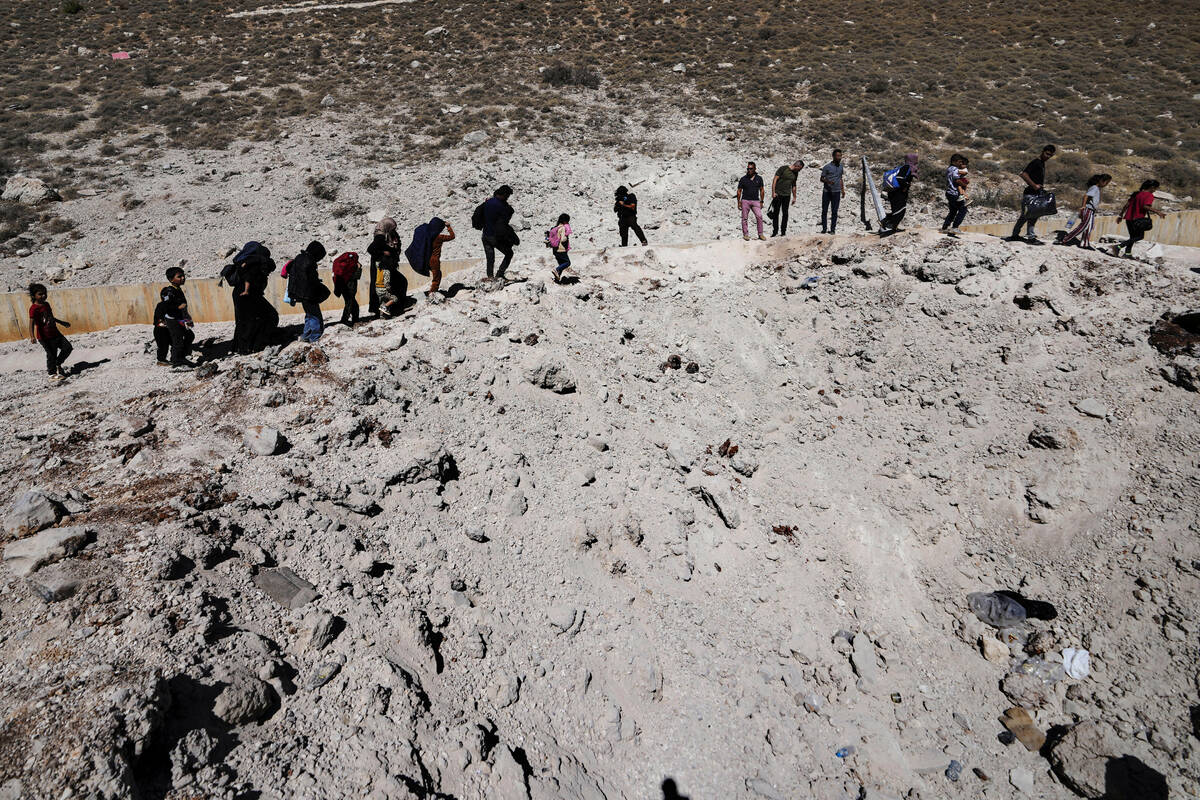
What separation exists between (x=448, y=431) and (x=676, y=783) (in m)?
4.04

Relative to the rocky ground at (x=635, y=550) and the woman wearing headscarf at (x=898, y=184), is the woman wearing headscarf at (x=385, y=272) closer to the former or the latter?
the rocky ground at (x=635, y=550)

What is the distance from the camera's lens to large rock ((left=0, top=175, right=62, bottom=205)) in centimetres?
1856

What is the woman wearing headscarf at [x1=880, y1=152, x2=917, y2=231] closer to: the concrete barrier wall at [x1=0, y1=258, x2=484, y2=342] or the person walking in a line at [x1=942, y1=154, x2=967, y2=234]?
the person walking in a line at [x1=942, y1=154, x2=967, y2=234]

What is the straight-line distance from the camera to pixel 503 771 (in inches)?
164

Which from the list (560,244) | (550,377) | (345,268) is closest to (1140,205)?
(560,244)

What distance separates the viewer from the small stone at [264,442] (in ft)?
19.9

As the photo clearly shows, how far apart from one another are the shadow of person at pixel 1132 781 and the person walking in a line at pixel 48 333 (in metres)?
12.4

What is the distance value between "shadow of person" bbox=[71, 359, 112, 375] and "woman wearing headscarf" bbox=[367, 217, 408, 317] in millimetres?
4231

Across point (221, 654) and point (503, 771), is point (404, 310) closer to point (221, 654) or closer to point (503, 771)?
point (221, 654)

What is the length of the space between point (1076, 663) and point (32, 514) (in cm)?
852

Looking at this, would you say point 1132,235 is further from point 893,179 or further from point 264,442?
point 264,442

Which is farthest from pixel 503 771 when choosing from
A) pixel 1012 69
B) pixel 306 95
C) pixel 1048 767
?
pixel 1012 69

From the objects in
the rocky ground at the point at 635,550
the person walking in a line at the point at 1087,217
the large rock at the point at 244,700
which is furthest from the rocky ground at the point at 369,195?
the large rock at the point at 244,700

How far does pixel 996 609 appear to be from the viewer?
5.96 m
